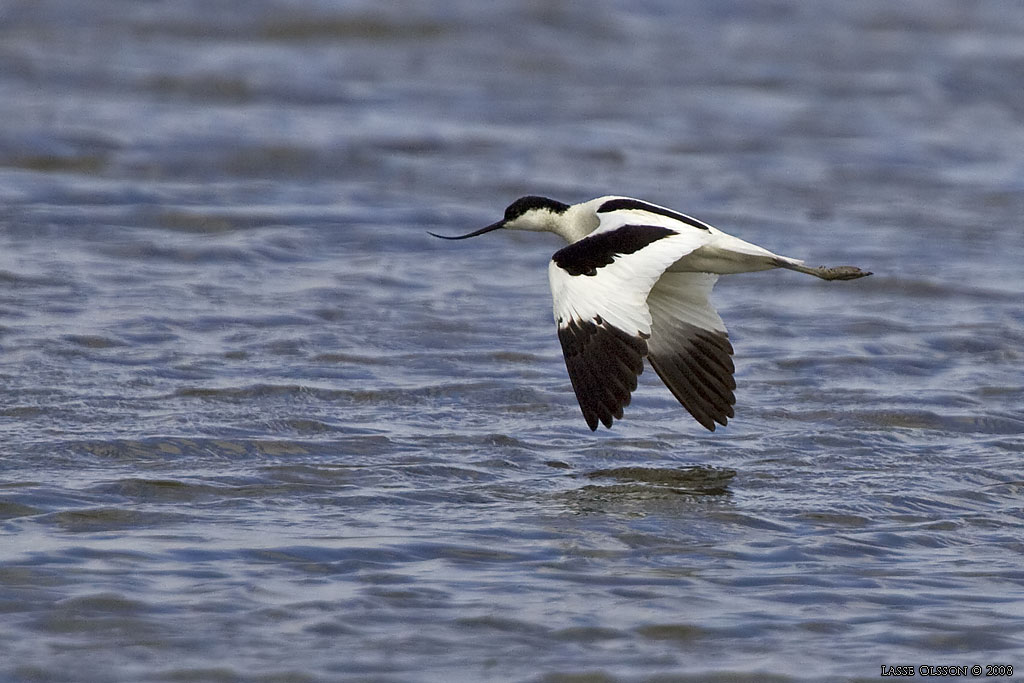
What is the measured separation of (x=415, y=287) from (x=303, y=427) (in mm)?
2725

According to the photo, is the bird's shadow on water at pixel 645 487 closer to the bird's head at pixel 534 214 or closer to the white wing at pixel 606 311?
the white wing at pixel 606 311

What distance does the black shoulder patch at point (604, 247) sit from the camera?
618cm

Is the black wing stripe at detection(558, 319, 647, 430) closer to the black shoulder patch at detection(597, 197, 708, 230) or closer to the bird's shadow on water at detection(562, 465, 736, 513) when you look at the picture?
the bird's shadow on water at detection(562, 465, 736, 513)

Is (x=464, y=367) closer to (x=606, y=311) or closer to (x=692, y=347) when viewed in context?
(x=692, y=347)

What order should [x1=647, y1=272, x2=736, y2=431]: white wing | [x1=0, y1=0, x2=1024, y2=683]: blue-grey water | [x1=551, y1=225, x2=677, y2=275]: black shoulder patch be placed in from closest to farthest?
[x1=0, y1=0, x2=1024, y2=683]: blue-grey water, [x1=551, y1=225, x2=677, y2=275]: black shoulder patch, [x1=647, y1=272, x2=736, y2=431]: white wing

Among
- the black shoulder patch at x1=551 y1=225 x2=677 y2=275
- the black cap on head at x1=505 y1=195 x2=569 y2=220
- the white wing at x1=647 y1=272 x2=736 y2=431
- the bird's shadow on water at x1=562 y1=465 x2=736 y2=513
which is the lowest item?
the bird's shadow on water at x1=562 y1=465 x2=736 y2=513

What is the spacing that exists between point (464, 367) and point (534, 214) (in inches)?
33.6

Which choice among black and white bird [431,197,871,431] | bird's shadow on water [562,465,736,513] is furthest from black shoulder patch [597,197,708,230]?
bird's shadow on water [562,465,736,513]

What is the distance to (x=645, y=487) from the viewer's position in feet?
20.5

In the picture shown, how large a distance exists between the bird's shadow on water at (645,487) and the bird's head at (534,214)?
151 centimetres

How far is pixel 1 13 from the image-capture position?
16.5m

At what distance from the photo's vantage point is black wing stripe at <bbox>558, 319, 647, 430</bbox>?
19.1 ft

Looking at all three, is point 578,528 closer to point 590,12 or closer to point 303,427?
point 303,427

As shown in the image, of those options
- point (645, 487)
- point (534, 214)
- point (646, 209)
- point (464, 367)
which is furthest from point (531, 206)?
point (645, 487)
